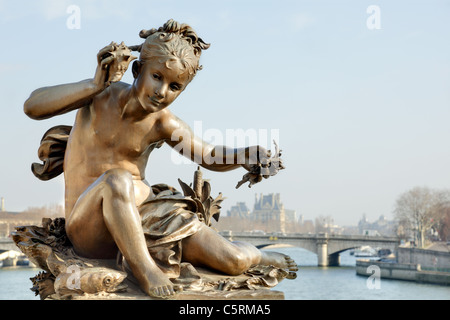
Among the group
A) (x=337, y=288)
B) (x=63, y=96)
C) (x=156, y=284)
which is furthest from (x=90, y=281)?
(x=337, y=288)

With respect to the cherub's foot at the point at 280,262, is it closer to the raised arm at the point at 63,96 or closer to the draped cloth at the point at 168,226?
the draped cloth at the point at 168,226

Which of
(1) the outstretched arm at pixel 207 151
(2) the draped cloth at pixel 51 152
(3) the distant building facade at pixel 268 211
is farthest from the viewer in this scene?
(3) the distant building facade at pixel 268 211

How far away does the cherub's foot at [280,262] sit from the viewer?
350cm

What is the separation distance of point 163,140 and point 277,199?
7889cm

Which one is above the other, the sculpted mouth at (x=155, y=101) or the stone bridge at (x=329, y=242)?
the sculpted mouth at (x=155, y=101)

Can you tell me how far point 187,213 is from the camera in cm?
336

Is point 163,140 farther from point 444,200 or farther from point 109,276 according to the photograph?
point 444,200

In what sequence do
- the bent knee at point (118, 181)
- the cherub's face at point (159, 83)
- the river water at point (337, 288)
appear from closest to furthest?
the bent knee at point (118, 181), the cherub's face at point (159, 83), the river water at point (337, 288)

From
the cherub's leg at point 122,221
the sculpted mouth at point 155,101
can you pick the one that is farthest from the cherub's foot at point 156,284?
the sculpted mouth at point 155,101

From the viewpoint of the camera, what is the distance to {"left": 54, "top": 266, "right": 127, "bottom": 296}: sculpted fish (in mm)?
2912

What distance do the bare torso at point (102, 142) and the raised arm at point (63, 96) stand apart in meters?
0.18

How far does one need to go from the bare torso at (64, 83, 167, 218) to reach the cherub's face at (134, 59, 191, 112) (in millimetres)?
152

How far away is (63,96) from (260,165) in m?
1.09
